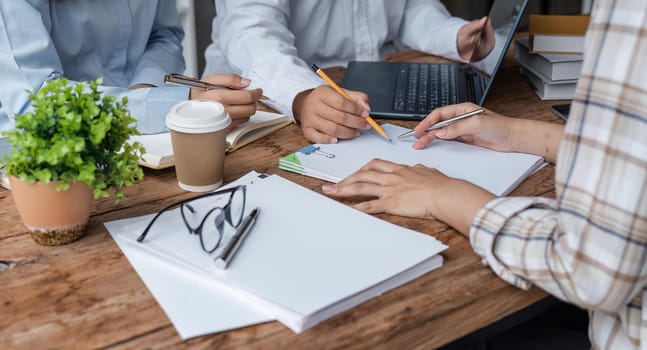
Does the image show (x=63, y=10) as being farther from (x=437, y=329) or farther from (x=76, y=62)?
(x=437, y=329)

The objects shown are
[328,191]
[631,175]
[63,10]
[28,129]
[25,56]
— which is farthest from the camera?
[63,10]

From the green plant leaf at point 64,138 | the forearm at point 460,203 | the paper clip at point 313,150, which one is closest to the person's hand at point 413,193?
the forearm at point 460,203

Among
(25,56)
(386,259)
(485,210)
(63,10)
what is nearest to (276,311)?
(386,259)

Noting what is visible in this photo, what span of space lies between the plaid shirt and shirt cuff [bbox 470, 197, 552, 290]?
0.03 m

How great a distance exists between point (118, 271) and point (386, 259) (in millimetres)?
326

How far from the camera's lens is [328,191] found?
1003 millimetres

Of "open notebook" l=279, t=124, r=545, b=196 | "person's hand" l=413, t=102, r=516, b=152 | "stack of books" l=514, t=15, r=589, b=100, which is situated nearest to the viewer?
"open notebook" l=279, t=124, r=545, b=196

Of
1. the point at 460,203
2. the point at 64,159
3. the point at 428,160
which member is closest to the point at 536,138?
the point at 428,160

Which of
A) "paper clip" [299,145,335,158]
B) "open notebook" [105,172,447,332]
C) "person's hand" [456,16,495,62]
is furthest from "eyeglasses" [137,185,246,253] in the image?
"person's hand" [456,16,495,62]

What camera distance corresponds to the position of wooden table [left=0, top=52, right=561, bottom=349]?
69cm

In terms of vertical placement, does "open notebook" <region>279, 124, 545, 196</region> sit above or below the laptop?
above

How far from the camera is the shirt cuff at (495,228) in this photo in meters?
0.82

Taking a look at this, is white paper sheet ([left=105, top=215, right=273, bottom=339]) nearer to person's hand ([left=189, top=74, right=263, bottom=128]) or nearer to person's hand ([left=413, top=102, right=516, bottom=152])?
person's hand ([left=189, top=74, right=263, bottom=128])

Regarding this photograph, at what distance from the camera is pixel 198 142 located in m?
0.98
